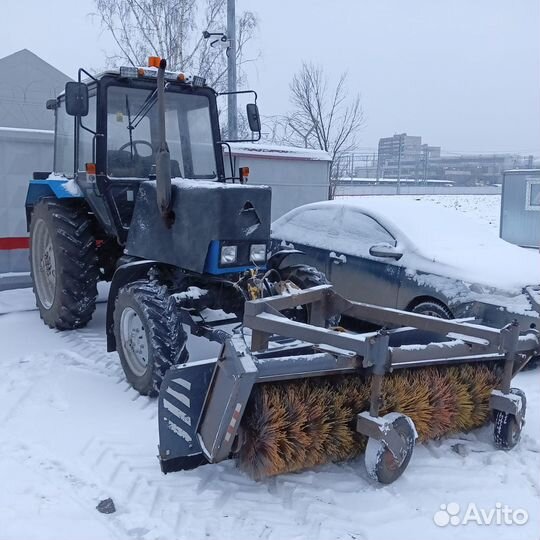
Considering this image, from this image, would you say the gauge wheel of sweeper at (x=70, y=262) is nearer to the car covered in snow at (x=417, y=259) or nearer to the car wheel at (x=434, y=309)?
the car covered in snow at (x=417, y=259)

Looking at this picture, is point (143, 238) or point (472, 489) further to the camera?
point (143, 238)

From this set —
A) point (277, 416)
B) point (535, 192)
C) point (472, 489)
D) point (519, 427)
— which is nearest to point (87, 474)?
point (277, 416)

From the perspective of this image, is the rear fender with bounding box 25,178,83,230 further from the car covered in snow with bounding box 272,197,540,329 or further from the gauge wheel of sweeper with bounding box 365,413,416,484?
the gauge wheel of sweeper with bounding box 365,413,416,484

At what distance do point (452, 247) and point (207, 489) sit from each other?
3.50 meters

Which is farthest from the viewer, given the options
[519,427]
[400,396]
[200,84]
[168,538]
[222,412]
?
[200,84]

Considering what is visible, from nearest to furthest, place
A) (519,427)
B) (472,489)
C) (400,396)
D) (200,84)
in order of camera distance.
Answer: (472,489), (400,396), (519,427), (200,84)

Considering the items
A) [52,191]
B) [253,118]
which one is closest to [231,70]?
[253,118]

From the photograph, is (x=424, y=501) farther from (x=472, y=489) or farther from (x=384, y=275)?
(x=384, y=275)

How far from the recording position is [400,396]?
317cm

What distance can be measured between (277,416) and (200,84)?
11.2ft

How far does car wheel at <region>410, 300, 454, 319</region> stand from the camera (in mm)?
4965

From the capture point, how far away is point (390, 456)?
290 cm

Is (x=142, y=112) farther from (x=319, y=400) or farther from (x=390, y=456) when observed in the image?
(x=390, y=456)

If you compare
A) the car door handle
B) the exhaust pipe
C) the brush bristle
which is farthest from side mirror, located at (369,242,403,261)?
the exhaust pipe
